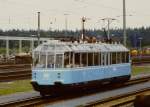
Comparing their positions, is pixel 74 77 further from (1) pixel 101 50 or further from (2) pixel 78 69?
(1) pixel 101 50

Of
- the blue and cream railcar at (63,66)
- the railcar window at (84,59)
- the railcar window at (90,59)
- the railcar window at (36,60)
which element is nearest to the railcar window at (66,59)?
the blue and cream railcar at (63,66)

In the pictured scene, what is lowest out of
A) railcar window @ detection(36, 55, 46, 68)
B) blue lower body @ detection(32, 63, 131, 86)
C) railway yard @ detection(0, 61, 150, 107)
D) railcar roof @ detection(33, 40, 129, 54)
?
railway yard @ detection(0, 61, 150, 107)

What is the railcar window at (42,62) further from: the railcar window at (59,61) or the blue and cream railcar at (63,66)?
the railcar window at (59,61)

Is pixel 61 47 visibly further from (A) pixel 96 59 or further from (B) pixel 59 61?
(A) pixel 96 59

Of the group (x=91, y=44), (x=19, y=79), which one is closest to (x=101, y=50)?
(x=91, y=44)

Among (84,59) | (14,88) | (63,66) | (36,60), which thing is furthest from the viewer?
(14,88)

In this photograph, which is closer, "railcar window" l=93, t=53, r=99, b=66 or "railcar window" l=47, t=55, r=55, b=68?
"railcar window" l=47, t=55, r=55, b=68

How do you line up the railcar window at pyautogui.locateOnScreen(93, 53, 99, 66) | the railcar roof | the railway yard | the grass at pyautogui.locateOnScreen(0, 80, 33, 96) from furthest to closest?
the railcar window at pyautogui.locateOnScreen(93, 53, 99, 66)
the grass at pyautogui.locateOnScreen(0, 80, 33, 96)
the railcar roof
the railway yard

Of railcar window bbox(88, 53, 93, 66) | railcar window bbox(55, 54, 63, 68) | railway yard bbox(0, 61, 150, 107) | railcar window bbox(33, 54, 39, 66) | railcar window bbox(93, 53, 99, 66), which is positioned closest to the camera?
railway yard bbox(0, 61, 150, 107)

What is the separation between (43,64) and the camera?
22484 mm

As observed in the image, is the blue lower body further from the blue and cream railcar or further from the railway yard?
the railway yard

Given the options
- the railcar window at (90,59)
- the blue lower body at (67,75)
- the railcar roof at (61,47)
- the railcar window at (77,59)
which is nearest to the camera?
the blue lower body at (67,75)

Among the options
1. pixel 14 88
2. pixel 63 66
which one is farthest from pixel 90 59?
pixel 14 88

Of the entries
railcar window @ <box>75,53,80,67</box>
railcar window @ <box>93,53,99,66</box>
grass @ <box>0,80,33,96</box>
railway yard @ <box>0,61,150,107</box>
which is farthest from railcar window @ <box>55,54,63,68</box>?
grass @ <box>0,80,33,96</box>
